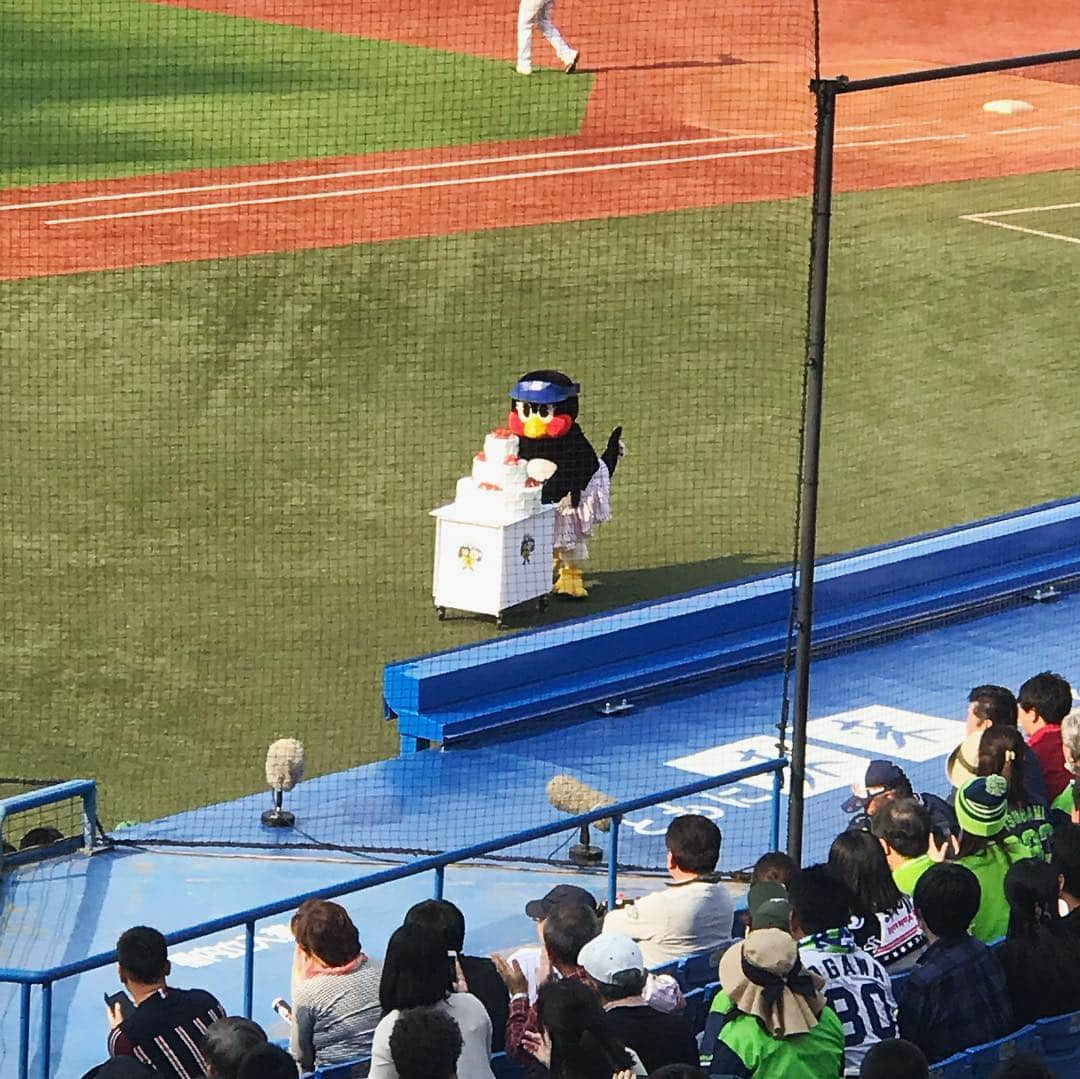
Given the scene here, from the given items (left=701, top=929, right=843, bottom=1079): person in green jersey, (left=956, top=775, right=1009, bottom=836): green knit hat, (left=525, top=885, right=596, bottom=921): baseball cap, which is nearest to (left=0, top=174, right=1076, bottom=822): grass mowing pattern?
(left=525, top=885, right=596, bottom=921): baseball cap

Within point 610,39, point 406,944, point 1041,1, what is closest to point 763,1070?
point 406,944

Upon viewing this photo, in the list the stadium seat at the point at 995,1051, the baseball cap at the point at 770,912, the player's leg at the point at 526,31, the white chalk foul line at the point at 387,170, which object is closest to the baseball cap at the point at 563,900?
the baseball cap at the point at 770,912

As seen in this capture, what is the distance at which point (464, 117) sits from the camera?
23266 millimetres

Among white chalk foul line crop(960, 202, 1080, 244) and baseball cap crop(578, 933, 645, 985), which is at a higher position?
white chalk foul line crop(960, 202, 1080, 244)

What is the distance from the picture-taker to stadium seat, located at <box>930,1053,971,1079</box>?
5617mm

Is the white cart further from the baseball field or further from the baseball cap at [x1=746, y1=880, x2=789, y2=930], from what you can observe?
the baseball cap at [x1=746, y1=880, x2=789, y2=930]

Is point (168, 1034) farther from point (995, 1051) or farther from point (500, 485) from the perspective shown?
point (500, 485)

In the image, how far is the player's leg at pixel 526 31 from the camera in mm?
23672

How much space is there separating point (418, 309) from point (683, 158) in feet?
16.9

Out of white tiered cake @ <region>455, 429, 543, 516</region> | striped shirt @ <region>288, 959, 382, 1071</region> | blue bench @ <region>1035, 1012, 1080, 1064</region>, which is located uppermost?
white tiered cake @ <region>455, 429, 543, 516</region>

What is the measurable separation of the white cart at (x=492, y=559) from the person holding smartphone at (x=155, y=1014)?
5870 millimetres

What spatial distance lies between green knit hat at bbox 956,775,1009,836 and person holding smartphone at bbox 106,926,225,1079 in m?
2.20

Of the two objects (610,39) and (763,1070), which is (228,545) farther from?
(610,39)

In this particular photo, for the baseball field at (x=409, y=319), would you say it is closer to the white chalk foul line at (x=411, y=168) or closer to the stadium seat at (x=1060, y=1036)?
the white chalk foul line at (x=411, y=168)
